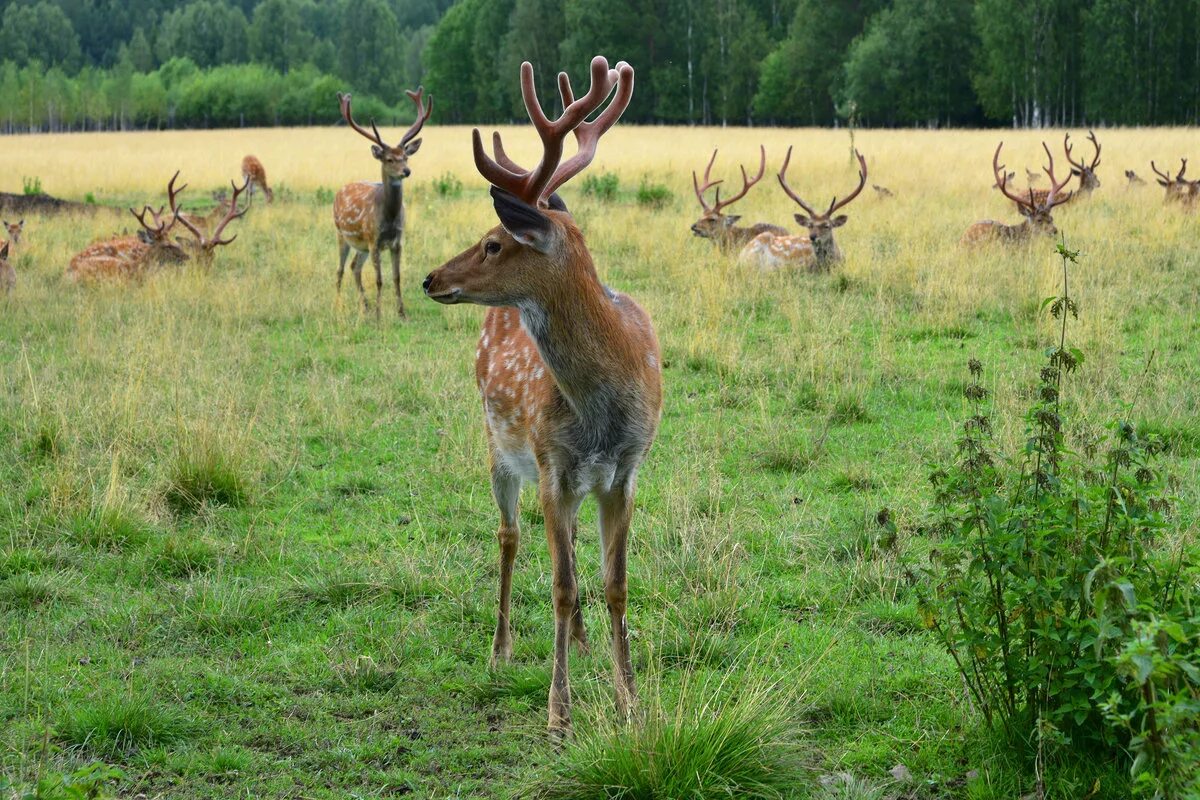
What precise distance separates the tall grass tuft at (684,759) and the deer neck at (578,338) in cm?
103

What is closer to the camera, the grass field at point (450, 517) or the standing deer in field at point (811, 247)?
the grass field at point (450, 517)

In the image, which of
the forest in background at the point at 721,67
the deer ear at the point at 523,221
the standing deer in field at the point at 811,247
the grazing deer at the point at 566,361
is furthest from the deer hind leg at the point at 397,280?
the forest in background at the point at 721,67

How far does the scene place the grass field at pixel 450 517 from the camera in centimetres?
409

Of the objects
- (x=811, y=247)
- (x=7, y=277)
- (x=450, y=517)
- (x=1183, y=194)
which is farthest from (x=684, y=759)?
(x=1183, y=194)

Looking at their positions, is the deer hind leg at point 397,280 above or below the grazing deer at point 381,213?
below

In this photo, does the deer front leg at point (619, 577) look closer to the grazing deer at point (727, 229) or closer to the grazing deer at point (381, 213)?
the grazing deer at point (381, 213)

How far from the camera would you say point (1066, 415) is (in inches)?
269

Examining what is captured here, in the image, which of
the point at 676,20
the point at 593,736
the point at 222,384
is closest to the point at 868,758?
the point at 593,736

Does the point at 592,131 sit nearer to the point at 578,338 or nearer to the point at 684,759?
the point at 578,338

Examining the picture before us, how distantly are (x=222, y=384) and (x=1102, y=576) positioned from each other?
6013 millimetres

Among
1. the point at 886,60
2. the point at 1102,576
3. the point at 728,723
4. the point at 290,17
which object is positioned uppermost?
the point at 290,17

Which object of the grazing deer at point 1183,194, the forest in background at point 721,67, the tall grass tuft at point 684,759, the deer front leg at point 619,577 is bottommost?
the tall grass tuft at point 684,759

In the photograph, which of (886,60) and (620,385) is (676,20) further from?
(620,385)

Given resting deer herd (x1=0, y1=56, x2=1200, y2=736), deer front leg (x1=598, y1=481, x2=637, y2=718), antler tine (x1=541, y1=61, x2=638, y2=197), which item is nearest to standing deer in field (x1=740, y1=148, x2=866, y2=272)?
resting deer herd (x1=0, y1=56, x2=1200, y2=736)
